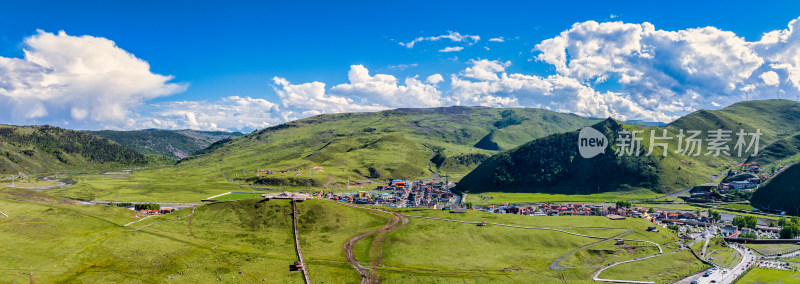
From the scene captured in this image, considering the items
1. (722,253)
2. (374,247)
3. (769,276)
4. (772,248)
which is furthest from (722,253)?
(374,247)

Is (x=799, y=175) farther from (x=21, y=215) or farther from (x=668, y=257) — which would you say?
(x=21, y=215)

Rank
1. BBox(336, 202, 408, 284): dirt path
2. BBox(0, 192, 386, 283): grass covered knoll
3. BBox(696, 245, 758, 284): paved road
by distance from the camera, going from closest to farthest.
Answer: BBox(0, 192, 386, 283): grass covered knoll < BBox(336, 202, 408, 284): dirt path < BBox(696, 245, 758, 284): paved road

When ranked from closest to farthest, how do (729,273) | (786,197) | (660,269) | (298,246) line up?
1. (298,246)
2. (660,269)
3. (729,273)
4. (786,197)

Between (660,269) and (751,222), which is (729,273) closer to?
(660,269)

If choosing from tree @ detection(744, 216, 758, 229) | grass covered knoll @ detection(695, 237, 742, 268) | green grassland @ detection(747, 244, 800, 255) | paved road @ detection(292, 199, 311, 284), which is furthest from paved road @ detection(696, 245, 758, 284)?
paved road @ detection(292, 199, 311, 284)

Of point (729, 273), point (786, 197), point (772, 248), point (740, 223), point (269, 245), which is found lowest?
point (729, 273)

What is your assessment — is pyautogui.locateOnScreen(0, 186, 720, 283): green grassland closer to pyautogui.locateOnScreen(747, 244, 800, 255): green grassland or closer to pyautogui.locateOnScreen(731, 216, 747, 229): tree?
pyautogui.locateOnScreen(747, 244, 800, 255): green grassland

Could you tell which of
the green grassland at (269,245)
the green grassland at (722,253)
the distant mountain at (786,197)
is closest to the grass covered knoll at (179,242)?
the green grassland at (269,245)
